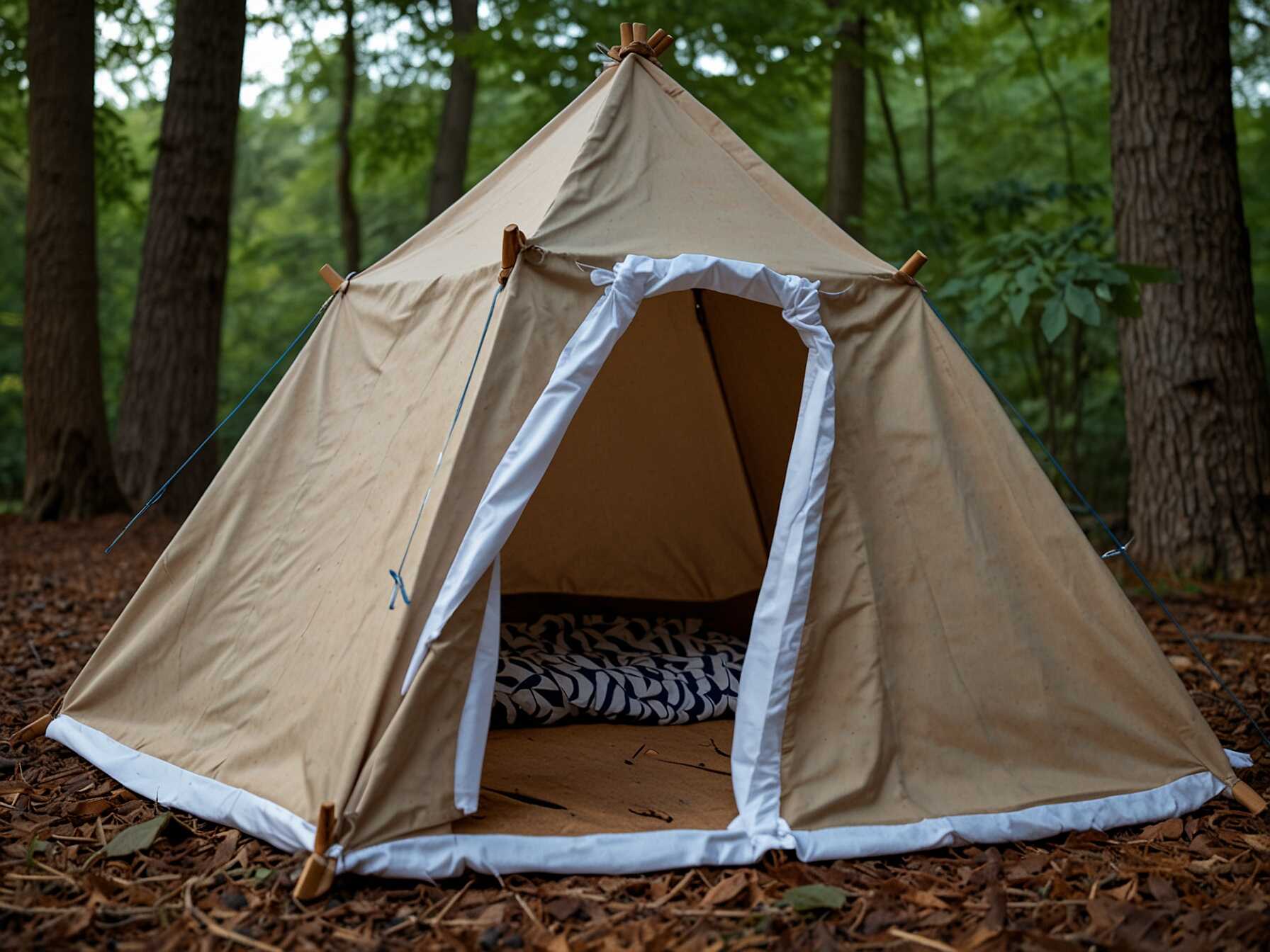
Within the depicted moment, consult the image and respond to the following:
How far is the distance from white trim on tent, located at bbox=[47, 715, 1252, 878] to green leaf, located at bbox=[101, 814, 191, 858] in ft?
0.19

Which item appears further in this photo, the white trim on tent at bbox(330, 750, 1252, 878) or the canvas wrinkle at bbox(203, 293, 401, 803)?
the canvas wrinkle at bbox(203, 293, 401, 803)

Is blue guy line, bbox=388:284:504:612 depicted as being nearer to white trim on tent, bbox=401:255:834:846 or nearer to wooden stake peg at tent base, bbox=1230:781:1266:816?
white trim on tent, bbox=401:255:834:846


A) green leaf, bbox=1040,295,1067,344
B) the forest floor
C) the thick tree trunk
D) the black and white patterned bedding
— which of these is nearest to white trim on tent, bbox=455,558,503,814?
the forest floor

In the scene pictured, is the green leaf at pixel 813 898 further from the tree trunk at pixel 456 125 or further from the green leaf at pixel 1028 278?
the tree trunk at pixel 456 125

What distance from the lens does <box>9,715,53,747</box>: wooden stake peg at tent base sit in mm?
2879

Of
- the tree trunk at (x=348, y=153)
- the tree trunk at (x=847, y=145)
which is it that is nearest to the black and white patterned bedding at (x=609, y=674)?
the tree trunk at (x=847, y=145)

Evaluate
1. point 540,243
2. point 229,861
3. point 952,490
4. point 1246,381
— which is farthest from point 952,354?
point 1246,381

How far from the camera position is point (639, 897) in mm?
2080

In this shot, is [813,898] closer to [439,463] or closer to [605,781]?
[605,781]

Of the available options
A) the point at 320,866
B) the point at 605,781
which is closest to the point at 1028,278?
the point at 605,781

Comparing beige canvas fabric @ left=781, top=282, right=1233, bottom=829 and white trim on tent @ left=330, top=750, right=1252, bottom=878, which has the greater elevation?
beige canvas fabric @ left=781, top=282, right=1233, bottom=829

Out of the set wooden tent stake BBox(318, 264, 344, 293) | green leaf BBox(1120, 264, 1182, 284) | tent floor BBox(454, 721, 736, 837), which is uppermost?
green leaf BBox(1120, 264, 1182, 284)

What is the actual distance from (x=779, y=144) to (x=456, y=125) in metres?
2.48

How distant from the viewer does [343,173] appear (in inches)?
413
